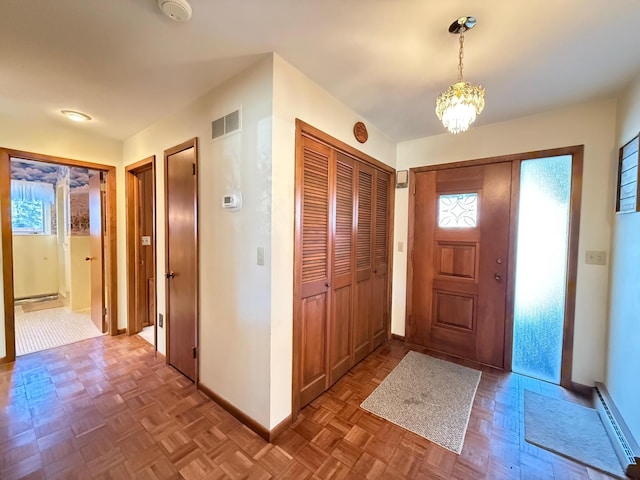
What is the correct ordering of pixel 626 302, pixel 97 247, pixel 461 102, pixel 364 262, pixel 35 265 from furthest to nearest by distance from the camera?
pixel 35 265, pixel 97 247, pixel 364 262, pixel 626 302, pixel 461 102

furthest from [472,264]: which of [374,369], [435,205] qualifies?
[374,369]

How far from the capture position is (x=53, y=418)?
1.85 meters

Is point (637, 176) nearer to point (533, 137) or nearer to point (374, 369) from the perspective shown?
point (533, 137)

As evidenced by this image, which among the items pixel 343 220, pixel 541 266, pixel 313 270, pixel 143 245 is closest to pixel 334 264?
pixel 313 270

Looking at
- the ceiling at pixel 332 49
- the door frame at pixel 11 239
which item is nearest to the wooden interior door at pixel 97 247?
the door frame at pixel 11 239

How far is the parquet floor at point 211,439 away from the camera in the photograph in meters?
1.47

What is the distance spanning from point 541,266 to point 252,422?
111 inches

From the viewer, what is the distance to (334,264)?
2.22 m

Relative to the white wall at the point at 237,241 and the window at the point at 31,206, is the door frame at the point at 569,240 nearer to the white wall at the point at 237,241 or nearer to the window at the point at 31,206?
the white wall at the point at 237,241

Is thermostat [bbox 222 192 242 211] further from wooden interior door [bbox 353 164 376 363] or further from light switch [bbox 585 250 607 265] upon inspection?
light switch [bbox 585 250 607 265]

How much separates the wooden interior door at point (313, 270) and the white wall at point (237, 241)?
0.30 m

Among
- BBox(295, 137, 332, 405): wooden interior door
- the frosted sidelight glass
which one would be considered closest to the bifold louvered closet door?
BBox(295, 137, 332, 405): wooden interior door

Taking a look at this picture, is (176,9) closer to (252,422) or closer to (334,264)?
(334,264)

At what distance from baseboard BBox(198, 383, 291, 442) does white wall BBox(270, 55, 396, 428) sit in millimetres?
45
